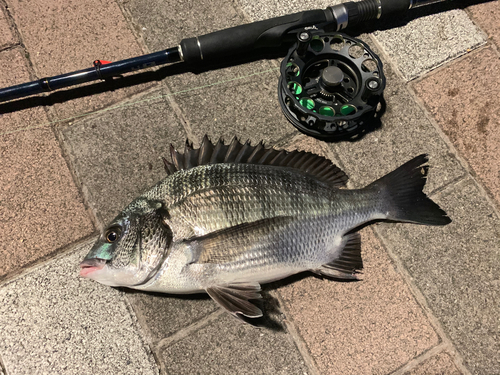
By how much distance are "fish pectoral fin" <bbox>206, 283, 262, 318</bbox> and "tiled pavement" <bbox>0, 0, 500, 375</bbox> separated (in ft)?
1.31

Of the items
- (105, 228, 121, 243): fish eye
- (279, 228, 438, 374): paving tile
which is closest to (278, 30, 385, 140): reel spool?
(279, 228, 438, 374): paving tile

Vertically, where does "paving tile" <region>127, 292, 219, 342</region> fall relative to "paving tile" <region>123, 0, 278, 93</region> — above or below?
below

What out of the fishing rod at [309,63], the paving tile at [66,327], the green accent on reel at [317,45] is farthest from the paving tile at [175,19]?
the paving tile at [66,327]

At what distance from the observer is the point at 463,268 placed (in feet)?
8.29

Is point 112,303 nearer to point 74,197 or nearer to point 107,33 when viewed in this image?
point 74,197

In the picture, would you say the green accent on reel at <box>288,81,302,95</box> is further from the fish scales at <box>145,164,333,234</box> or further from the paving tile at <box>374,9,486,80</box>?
the paving tile at <box>374,9,486,80</box>

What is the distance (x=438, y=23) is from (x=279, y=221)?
2.33m

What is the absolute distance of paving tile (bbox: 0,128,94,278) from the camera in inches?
96.3

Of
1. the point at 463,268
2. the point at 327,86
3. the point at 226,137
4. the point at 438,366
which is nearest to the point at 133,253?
the point at 226,137

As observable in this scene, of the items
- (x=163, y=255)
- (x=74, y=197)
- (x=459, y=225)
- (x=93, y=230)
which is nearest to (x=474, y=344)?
(x=459, y=225)

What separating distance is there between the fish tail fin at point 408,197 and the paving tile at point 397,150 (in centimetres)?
27

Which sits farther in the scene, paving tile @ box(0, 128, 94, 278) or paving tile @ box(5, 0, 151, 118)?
paving tile @ box(5, 0, 151, 118)

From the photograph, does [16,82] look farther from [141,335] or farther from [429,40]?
[429,40]

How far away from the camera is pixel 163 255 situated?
2014 mm
